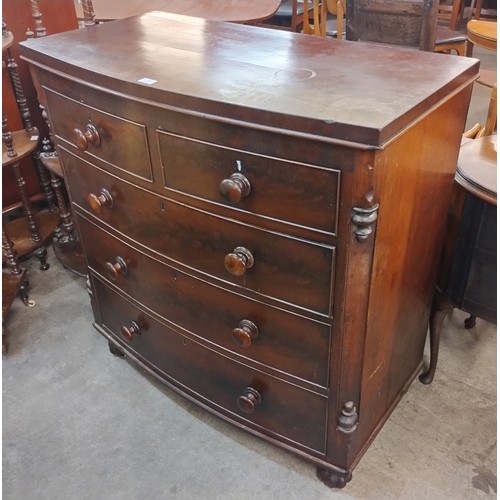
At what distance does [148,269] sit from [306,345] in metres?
0.49

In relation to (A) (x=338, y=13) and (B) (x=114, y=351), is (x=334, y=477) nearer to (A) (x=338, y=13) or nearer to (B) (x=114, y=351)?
(B) (x=114, y=351)

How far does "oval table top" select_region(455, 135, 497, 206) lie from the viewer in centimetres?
134

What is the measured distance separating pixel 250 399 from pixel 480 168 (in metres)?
0.83

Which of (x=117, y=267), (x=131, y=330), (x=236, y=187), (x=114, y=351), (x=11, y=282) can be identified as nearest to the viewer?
(x=236, y=187)

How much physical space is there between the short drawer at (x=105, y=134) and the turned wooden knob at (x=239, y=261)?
278 millimetres

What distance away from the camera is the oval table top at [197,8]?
287 centimetres

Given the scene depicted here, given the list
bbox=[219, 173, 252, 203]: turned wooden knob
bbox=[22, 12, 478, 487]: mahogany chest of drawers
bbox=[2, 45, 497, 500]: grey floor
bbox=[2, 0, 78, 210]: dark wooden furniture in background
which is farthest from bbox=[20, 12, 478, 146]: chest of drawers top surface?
bbox=[2, 45, 497, 500]: grey floor

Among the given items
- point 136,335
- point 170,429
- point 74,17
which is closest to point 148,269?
point 136,335

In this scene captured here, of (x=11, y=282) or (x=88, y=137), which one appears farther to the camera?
(x=11, y=282)

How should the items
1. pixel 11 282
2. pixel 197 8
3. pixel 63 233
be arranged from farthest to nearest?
1. pixel 197 8
2. pixel 63 233
3. pixel 11 282

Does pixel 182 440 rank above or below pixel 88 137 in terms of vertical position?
below

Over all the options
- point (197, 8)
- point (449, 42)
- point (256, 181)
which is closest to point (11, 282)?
point (256, 181)

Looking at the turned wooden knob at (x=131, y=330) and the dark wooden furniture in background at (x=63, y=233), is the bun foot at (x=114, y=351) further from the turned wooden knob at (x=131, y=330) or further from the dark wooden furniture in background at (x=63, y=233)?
the dark wooden furniture in background at (x=63, y=233)

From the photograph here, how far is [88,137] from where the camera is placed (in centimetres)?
134
